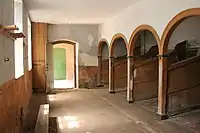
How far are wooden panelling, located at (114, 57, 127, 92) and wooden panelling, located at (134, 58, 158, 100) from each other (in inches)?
84.8

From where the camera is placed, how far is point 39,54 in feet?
34.2

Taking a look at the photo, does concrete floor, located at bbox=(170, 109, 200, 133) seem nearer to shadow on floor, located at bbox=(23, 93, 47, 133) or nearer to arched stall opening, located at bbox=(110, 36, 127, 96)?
shadow on floor, located at bbox=(23, 93, 47, 133)

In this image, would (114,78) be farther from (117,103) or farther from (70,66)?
(70,66)

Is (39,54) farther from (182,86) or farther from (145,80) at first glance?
(182,86)

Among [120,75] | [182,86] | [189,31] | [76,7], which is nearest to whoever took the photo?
[182,86]

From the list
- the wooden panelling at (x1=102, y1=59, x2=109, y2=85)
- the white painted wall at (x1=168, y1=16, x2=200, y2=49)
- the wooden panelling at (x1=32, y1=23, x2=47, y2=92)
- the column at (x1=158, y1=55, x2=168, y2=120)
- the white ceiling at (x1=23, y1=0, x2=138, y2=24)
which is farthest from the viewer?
the wooden panelling at (x1=102, y1=59, x2=109, y2=85)

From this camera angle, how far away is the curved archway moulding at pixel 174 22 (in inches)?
163

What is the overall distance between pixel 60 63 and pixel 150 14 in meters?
11.1

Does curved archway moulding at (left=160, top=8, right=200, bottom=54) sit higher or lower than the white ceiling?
lower

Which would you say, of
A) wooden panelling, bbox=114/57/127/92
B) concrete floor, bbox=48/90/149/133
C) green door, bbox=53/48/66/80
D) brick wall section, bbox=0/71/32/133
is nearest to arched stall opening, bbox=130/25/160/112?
concrete floor, bbox=48/90/149/133

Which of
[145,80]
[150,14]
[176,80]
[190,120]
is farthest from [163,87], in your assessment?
[145,80]

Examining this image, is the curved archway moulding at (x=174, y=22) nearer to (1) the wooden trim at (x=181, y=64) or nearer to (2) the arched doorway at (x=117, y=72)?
(1) the wooden trim at (x=181, y=64)

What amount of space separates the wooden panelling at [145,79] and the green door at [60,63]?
30.8ft

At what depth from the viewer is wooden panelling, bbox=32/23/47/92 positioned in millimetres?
10328
